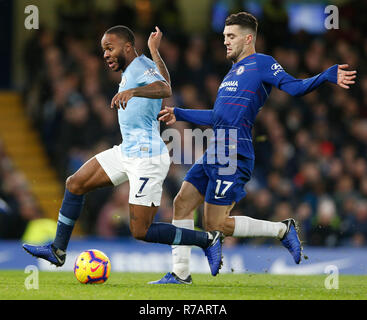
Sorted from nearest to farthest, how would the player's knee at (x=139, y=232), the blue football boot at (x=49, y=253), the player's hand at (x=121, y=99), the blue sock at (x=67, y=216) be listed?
the player's hand at (x=121, y=99), the player's knee at (x=139, y=232), the blue football boot at (x=49, y=253), the blue sock at (x=67, y=216)

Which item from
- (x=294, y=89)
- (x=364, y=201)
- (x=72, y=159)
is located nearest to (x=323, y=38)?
(x=364, y=201)

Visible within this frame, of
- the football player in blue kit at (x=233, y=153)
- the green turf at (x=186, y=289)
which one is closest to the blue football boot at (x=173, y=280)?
the football player in blue kit at (x=233, y=153)

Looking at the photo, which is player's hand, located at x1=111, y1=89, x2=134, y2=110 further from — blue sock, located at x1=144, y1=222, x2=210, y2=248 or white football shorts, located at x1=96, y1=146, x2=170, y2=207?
blue sock, located at x1=144, y1=222, x2=210, y2=248

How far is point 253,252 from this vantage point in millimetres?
10898

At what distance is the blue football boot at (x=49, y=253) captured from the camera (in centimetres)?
740

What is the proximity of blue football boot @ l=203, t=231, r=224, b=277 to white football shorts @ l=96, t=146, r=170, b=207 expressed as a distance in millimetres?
632

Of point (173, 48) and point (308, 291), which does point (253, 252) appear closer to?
point (308, 291)

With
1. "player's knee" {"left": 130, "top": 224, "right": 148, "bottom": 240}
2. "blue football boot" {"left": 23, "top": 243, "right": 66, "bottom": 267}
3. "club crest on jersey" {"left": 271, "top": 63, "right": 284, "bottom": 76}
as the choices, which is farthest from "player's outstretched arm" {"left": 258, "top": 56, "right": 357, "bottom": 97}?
"blue football boot" {"left": 23, "top": 243, "right": 66, "bottom": 267}

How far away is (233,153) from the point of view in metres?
7.51

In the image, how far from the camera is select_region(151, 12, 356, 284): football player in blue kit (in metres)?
7.43

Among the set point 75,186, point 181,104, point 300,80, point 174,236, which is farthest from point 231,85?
point 181,104

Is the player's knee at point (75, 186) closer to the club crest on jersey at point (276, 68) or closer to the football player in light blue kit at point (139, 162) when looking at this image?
the football player in light blue kit at point (139, 162)

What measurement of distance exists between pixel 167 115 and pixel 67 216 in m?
1.37

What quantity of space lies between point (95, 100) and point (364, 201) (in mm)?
4899
